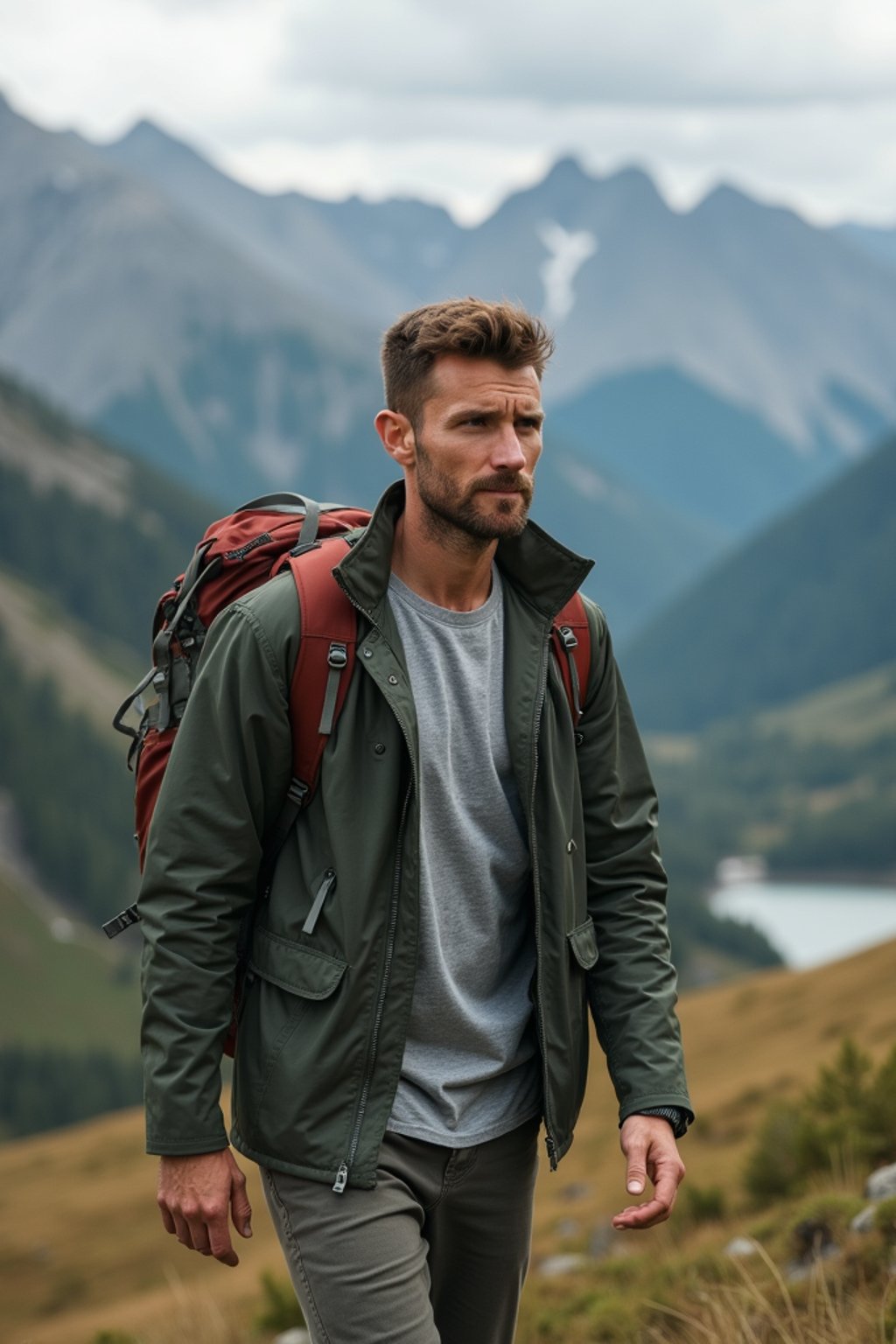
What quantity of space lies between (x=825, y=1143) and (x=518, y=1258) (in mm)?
8576

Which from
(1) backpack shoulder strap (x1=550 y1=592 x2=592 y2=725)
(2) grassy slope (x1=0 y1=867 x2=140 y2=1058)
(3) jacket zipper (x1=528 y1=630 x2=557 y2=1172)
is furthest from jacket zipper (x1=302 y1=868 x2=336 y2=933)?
(2) grassy slope (x1=0 y1=867 x2=140 y2=1058)

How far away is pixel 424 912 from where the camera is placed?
4.85m

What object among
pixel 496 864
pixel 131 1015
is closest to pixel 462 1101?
pixel 496 864

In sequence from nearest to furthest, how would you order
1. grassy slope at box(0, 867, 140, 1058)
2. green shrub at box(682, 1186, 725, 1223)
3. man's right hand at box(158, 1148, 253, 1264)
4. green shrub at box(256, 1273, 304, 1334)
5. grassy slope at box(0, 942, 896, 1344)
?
man's right hand at box(158, 1148, 253, 1264)
green shrub at box(256, 1273, 304, 1334)
green shrub at box(682, 1186, 725, 1223)
grassy slope at box(0, 942, 896, 1344)
grassy slope at box(0, 867, 140, 1058)

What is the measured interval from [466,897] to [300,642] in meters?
0.93

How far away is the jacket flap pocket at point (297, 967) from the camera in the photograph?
4652 mm

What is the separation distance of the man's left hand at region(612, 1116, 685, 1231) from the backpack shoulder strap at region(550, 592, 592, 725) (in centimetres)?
125

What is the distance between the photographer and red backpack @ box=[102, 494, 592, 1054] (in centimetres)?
469

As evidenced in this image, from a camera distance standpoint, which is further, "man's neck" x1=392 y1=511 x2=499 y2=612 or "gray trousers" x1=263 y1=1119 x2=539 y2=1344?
"man's neck" x1=392 y1=511 x2=499 y2=612

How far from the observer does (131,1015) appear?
516ft

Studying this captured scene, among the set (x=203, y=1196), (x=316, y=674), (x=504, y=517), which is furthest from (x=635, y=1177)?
(x=504, y=517)

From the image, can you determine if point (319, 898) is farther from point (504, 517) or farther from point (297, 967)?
point (504, 517)

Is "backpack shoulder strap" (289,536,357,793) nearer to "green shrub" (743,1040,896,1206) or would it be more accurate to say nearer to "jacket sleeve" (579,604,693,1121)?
"jacket sleeve" (579,604,693,1121)

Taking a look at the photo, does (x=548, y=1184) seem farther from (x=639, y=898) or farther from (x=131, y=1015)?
(x=131, y=1015)
